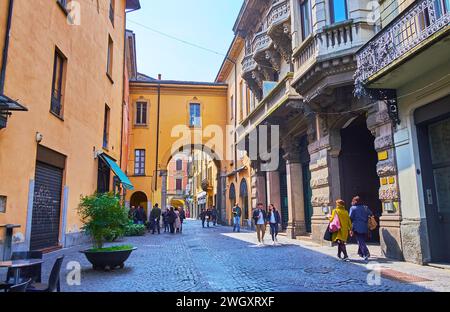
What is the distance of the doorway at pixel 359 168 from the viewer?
12344 millimetres

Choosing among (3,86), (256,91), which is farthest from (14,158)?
(256,91)

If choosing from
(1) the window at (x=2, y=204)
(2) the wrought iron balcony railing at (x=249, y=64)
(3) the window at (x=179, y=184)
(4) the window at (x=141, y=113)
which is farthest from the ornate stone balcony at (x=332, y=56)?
(3) the window at (x=179, y=184)

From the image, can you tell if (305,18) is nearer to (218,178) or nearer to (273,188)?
(273,188)

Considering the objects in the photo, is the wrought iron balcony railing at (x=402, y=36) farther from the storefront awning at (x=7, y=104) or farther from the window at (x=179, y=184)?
the window at (x=179, y=184)

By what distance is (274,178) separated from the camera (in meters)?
18.4

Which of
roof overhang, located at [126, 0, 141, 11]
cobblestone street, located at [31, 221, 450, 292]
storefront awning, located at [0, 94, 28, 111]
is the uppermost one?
roof overhang, located at [126, 0, 141, 11]

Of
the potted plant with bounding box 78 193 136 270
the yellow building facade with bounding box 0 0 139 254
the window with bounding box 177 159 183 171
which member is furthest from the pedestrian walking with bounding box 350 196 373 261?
the window with bounding box 177 159 183 171

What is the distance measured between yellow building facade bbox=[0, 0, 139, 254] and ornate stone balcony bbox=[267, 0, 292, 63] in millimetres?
7479

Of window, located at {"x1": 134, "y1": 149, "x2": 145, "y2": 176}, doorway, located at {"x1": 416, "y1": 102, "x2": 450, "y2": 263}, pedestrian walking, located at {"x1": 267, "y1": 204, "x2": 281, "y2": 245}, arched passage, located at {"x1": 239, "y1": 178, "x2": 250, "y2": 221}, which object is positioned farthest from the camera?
window, located at {"x1": 134, "y1": 149, "x2": 145, "y2": 176}

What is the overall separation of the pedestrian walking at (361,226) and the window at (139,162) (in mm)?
21203

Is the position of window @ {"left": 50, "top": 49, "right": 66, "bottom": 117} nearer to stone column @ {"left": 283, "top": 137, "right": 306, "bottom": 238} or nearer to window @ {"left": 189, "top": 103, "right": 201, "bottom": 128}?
stone column @ {"left": 283, "top": 137, "right": 306, "bottom": 238}

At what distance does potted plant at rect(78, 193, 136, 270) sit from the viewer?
7938 millimetres

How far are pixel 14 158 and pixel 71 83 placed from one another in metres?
4.90

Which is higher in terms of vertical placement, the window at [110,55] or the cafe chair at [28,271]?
the window at [110,55]
